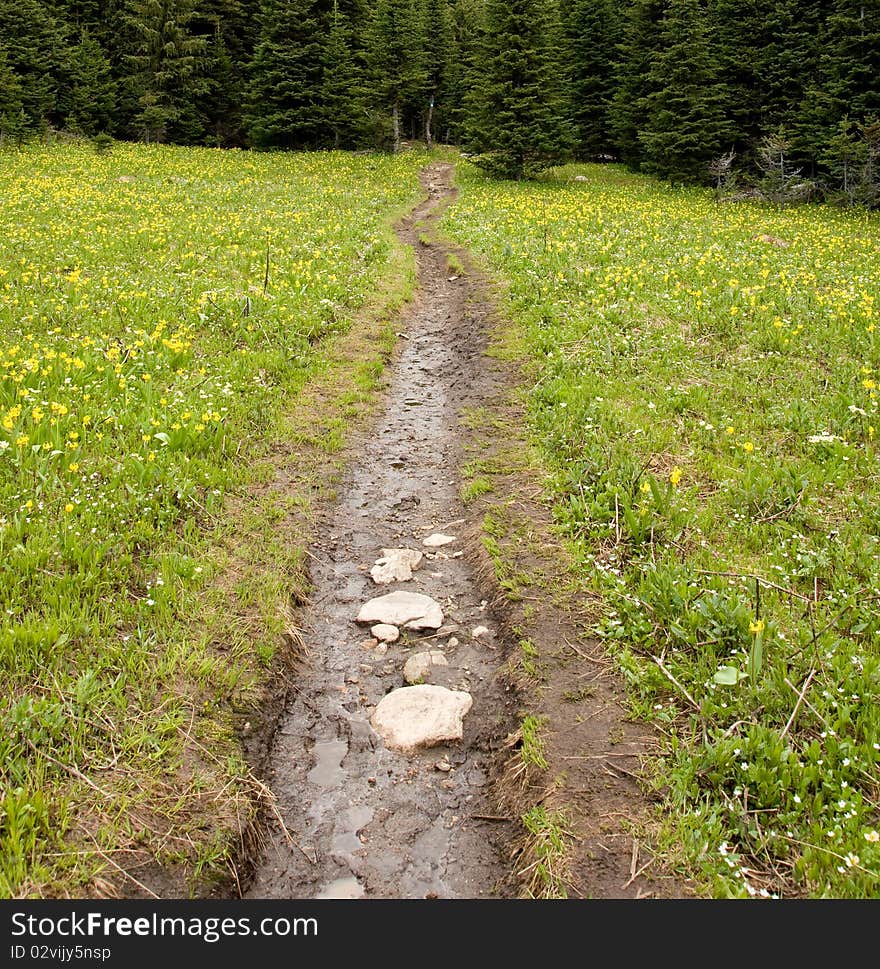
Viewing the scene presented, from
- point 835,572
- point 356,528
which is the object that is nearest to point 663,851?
point 835,572

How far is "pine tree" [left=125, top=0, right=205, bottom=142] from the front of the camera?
146ft

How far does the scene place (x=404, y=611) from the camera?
600 centimetres

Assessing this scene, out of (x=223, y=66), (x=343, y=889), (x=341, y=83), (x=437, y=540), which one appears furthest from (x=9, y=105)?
(x=343, y=889)

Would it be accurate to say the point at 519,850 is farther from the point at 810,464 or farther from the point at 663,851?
the point at 810,464

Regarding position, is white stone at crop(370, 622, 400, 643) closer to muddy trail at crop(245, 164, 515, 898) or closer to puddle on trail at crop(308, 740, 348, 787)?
muddy trail at crop(245, 164, 515, 898)

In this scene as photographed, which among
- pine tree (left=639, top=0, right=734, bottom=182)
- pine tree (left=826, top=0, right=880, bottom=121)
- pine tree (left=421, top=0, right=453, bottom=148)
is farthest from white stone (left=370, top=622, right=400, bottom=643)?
pine tree (left=421, top=0, right=453, bottom=148)

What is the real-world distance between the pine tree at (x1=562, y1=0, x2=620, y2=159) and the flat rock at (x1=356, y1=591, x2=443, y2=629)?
152 ft

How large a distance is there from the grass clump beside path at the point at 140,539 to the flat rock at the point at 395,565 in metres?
0.80

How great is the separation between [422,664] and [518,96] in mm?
35302

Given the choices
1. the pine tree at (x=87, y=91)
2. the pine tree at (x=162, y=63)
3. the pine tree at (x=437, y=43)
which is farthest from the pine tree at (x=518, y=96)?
the pine tree at (x=87, y=91)

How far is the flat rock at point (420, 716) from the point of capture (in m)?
4.76

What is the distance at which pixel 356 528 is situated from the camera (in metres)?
7.26

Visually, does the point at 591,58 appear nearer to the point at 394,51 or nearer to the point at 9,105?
the point at 394,51

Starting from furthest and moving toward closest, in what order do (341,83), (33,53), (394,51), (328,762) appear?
(394,51), (341,83), (33,53), (328,762)
